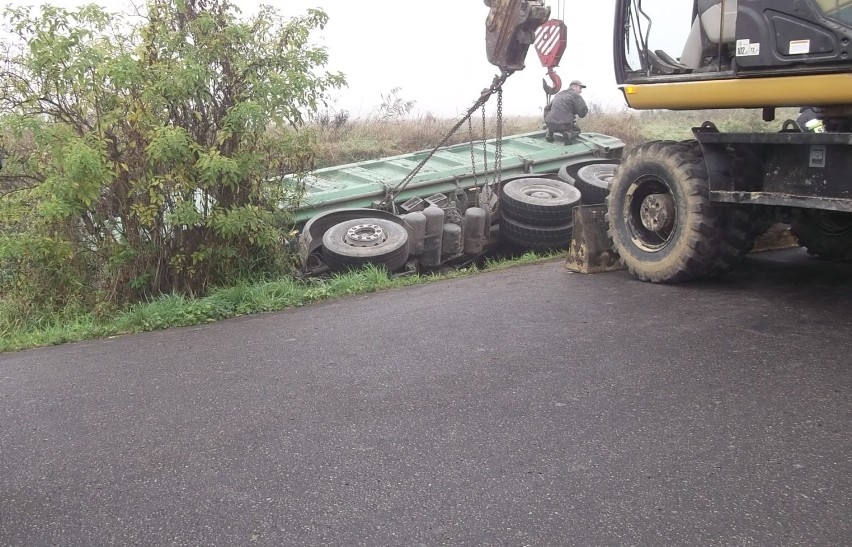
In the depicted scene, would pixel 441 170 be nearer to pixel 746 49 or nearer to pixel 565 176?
pixel 565 176

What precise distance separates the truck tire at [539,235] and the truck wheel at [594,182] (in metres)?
1.23

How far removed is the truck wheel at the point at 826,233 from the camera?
6410mm

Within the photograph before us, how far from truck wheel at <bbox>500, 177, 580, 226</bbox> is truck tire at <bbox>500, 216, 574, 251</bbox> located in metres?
0.07

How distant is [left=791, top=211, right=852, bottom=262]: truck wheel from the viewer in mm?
6410

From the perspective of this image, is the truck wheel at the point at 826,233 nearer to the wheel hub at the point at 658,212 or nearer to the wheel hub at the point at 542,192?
the wheel hub at the point at 658,212

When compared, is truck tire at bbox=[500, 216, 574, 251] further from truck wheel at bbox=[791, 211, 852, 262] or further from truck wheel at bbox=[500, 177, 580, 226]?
truck wheel at bbox=[791, 211, 852, 262]

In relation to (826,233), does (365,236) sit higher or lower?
lower

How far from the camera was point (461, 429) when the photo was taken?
3662mm

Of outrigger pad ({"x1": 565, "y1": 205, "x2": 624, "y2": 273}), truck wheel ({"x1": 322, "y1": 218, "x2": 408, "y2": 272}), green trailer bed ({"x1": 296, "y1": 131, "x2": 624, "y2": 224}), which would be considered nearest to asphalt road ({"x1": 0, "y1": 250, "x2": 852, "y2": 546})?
outrigger pad ({"x1": 565, "y1": 205, "x2": 624, "y2": 273})

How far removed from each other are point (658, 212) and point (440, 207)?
4.43 m

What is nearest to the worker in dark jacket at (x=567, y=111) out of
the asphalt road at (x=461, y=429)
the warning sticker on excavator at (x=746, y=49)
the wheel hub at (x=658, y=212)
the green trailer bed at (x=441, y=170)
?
the green trailer bed at (x=441, y=170)

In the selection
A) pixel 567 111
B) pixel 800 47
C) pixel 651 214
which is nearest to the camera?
pixel 800 47

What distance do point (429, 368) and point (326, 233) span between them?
472cm

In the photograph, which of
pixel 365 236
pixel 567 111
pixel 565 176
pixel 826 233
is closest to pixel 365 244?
pixel 365 236
